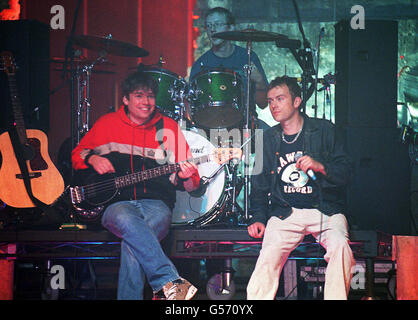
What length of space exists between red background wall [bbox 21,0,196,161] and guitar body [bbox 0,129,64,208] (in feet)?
4.07

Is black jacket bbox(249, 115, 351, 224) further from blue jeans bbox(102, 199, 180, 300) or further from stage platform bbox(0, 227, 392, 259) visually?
blue jeans bbox(102, 199, 180, 300)

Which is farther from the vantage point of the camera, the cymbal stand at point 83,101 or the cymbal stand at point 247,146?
the cymbal stand at point 83,101

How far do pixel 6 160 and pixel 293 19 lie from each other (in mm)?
3372

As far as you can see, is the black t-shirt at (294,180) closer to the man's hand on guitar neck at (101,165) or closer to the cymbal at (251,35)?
the cymbal at (251,35)

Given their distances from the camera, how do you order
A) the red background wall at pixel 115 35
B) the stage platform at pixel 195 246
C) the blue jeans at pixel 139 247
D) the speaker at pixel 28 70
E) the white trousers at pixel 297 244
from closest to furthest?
1. the white trousers at pixel 297 244
2. the blue jeans at pixel 139 247
3. the stage platform at pixel 195 246
4. the speaker at pixel 28 70
5. the red background wall at pixel 115 35

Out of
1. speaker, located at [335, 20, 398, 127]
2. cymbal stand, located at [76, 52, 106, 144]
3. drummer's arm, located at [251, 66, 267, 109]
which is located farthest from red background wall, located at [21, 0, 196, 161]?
speaker, located at [335, 20, 398, 127]

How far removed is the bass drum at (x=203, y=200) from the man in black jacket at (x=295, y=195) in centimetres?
48

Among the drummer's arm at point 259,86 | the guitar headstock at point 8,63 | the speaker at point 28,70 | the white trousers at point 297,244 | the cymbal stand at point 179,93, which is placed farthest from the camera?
the drummer's arm at point 259,86

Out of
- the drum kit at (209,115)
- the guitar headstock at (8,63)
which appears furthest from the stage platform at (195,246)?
the guitar headstock at (8,63)

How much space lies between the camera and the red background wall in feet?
19.3

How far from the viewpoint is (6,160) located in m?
4.46

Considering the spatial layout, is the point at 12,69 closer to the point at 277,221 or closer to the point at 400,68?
the point at 277,221

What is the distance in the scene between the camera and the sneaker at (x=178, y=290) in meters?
3.69
